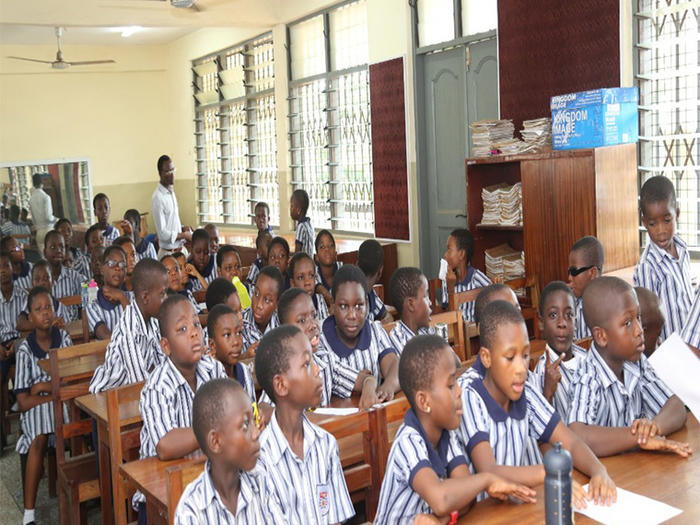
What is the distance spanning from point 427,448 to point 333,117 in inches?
270

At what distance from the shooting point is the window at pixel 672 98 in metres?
4.65

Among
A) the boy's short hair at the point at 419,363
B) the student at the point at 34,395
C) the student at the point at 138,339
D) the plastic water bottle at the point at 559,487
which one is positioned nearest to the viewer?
the plastic water bottle at the point at 559,487

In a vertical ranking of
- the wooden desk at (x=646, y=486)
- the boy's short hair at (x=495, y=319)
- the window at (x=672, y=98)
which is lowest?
the wooden desk at (x=646, y=486)

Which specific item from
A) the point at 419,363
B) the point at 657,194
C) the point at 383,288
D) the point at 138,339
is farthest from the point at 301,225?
the point at 419,363

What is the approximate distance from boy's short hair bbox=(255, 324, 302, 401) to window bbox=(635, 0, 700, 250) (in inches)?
135

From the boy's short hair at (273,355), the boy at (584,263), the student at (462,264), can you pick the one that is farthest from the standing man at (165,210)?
the boy's short hair at (273,355)

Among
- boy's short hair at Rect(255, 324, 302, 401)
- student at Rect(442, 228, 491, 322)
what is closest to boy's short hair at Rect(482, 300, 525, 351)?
boy's short hair at Rect(255, 324, 302, 401)

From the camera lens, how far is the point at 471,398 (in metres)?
2.08

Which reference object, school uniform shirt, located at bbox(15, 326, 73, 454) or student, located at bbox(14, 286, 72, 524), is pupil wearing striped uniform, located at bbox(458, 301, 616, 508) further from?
school uniform shirt, located at bbox(15, 326, 73, 454)

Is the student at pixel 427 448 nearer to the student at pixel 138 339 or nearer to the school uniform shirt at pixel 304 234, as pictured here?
the student at pixel 138 339

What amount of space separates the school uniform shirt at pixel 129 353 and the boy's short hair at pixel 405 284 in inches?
42.9

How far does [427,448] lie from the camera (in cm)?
191

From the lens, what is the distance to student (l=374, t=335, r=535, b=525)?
182 centimetres

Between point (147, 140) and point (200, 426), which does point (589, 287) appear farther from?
point (147, 140)
